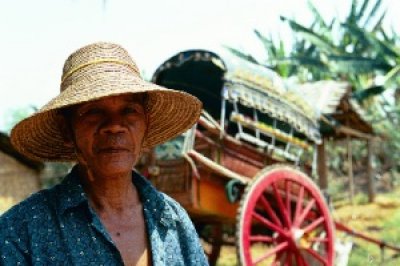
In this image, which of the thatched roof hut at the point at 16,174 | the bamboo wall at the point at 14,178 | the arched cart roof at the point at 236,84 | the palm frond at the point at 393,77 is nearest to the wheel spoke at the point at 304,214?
the arched cart roof at the point at 236,84

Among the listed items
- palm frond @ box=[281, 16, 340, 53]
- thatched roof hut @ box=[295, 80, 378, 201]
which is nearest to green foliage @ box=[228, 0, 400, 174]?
palm frond @ box=[281, 16, 340, 53]

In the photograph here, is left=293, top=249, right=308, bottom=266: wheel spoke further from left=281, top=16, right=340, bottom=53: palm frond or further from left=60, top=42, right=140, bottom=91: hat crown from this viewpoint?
left=281, top=16, right=340, bottom=53: palm frond

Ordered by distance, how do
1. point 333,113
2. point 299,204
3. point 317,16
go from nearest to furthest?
point 299,204 → point 333,113 → point 317,16

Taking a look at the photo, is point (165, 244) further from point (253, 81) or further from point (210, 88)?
point (210, 88)

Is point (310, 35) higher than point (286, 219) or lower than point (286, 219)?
higher

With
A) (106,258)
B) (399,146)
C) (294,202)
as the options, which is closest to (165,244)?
(106,258)

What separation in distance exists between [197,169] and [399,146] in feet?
46.4

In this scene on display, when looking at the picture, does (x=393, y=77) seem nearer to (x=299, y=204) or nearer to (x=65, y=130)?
(x=299, y=204)

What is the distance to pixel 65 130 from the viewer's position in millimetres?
1899

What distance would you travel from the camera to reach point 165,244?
1868 mm

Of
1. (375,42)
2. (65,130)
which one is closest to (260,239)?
(65,130)

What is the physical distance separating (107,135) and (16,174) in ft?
38.3

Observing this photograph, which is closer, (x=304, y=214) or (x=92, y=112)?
(x=92, y=112)

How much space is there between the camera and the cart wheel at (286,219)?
6363 mm
